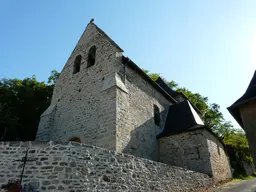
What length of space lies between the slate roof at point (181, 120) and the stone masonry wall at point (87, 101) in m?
4.09

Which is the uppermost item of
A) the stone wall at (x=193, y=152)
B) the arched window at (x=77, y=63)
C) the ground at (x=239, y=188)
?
the arched window at (x=77, y=63)

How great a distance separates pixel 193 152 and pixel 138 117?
11.1 ft

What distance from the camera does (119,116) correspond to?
27.8 feet

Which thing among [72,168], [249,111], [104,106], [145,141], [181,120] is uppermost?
[181,120]

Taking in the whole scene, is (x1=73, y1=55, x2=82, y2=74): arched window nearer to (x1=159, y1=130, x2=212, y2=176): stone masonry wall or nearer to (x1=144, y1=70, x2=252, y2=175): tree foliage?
(x1=159, y1=130, x2=212, y2=176): stone masonry wall

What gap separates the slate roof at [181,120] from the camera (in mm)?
10627

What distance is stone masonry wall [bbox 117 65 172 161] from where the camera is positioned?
8.53m

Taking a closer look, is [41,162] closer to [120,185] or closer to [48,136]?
[120,185]

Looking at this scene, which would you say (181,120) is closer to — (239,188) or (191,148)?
(191,148)

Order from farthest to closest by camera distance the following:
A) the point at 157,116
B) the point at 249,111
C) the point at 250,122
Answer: the point at 157,116, the point at 249,111, the point at 250,122

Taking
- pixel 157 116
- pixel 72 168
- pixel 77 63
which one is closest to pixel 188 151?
pixel 157 116

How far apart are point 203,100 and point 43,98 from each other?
1933 cm

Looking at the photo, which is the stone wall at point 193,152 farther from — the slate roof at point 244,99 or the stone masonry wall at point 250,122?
the stone masonry wall at point 250,122

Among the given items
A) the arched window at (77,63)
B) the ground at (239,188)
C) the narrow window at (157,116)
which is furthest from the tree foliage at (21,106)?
the ground at (239,188)
